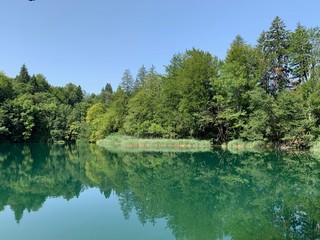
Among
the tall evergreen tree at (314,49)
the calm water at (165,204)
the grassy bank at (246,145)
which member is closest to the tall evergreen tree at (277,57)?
the tall evergreen tree at (314,49)

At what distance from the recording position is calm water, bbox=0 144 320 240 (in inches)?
265

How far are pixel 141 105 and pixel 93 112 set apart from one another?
65.3ft

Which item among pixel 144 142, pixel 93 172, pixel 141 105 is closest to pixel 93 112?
pixel 141 105

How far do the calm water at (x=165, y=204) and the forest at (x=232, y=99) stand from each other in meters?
13.7

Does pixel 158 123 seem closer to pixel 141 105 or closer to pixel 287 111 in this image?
pixel 141 105

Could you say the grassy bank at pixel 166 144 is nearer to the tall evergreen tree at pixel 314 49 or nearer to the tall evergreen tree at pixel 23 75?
the tall evergreen tree at pixel 314 49

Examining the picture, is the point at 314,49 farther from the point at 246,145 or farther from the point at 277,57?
the point at 246,145

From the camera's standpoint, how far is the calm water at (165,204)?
673cm

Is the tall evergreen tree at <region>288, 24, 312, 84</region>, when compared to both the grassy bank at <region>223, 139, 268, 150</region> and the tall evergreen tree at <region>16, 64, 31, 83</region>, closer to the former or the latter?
the grassy bank at <region>223, 139, 268, 150</region>

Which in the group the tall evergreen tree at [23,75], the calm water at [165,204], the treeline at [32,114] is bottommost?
the calm water at [165,204]

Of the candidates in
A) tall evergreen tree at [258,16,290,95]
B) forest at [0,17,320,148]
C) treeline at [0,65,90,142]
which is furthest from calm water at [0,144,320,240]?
treeline at [0,65,90,142]

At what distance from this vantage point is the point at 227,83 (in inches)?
1282

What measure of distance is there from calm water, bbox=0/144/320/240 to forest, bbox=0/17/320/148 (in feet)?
44.8

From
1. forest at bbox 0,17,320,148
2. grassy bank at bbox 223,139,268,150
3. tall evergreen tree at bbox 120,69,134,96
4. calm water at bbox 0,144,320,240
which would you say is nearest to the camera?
calm water at bbox 0,144,320,240
